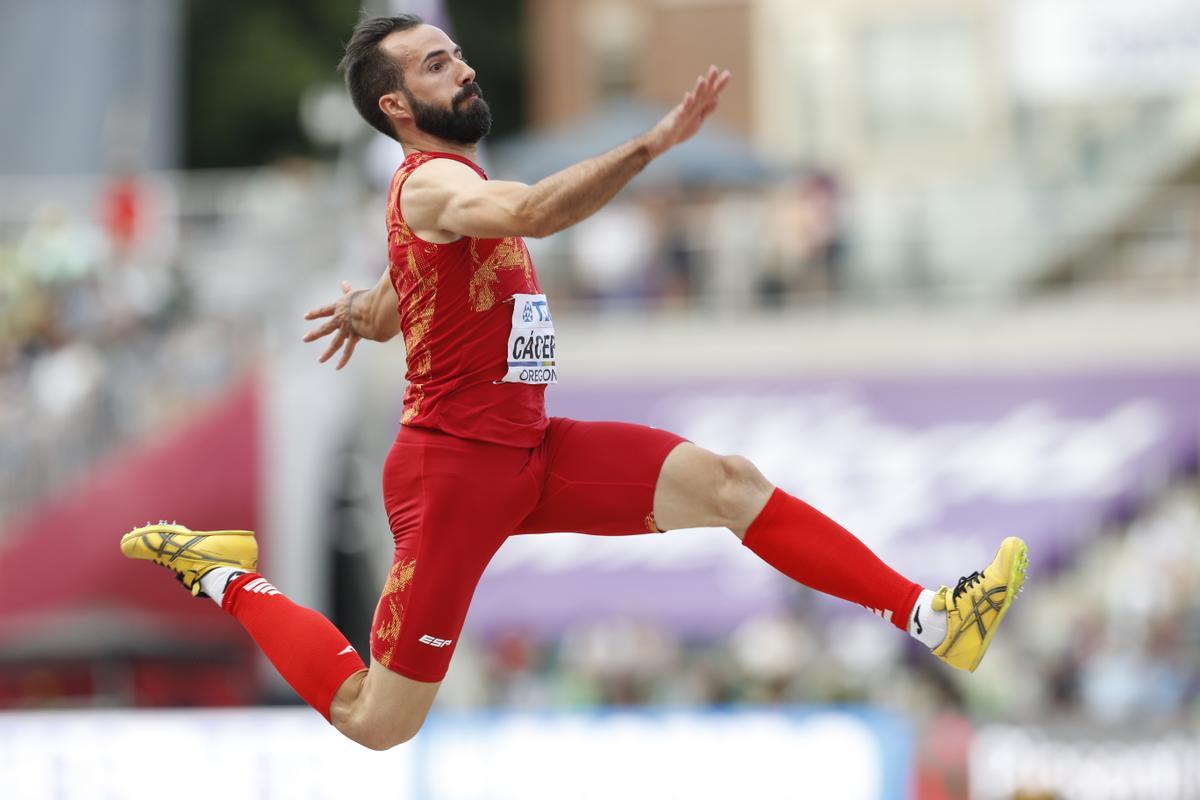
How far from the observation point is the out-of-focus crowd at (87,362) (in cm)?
1698

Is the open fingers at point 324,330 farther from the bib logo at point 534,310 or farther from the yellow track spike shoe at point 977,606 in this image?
the yellow track spike shoe at point 977,606

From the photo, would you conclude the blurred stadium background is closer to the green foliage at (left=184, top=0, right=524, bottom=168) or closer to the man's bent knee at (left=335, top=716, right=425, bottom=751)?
the man's bent knee at (left=335, top=716, right=425, bottom=751)

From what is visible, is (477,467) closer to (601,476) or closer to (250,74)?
(601,476)

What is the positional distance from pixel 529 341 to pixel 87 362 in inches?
444

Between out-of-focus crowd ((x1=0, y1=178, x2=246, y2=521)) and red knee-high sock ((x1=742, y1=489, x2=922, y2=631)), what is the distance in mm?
11111

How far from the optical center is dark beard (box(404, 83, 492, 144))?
21.1ft

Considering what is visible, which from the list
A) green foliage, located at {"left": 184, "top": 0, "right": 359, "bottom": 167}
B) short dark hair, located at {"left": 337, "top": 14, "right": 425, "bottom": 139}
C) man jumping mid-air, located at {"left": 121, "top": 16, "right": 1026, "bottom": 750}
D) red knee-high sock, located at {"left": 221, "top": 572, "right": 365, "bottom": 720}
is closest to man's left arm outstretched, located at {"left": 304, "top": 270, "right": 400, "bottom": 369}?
man jumping mid-air, located at {"left": 121, "top": 16, "right": 1026, "bottom": 750}

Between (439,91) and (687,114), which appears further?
(439,91)

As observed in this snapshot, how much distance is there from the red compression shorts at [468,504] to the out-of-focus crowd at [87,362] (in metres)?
10.7

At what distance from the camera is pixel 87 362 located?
17062 mm

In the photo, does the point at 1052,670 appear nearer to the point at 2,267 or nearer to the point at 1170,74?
the point at 1170,74

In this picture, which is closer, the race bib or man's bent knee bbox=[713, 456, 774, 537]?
the race bib

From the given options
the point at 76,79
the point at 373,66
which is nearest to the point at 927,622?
the point at 373,66

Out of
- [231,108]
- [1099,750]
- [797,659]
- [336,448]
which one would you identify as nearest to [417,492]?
[1099,750]
